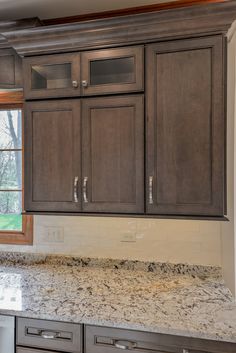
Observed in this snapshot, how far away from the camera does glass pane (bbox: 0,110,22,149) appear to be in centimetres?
251

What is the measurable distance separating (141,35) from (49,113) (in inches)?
29.0

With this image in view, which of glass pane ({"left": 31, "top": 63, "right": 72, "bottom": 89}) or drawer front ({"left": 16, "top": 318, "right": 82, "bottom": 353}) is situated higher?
glass pane ({"left": 31, "top": 63, "right": 72, "bottom": 89})

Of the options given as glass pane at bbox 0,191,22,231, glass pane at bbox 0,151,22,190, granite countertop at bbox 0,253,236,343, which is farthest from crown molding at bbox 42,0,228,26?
granite countertop at bbox 0,253,236,343

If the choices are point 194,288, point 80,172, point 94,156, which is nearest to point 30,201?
point 80,172

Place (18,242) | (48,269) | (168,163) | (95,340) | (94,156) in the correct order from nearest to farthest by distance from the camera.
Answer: (95,340) < (168,163) < (94,156) < (48,269) < (18,242)

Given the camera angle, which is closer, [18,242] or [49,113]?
[49,113]

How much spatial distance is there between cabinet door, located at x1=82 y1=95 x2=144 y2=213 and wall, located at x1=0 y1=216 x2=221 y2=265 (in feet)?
1.25

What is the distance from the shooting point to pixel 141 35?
6.08 ft

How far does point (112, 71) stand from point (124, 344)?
1.52 m

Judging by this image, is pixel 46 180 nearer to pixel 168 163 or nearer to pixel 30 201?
pixel 30 201

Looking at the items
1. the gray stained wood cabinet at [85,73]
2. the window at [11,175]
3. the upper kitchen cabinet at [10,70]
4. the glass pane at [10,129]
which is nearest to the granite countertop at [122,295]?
the window at [11,175]

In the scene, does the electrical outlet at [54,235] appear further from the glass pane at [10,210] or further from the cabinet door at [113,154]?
the cabinet door at [113,154]

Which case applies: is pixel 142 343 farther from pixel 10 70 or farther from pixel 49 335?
pixel 10 70

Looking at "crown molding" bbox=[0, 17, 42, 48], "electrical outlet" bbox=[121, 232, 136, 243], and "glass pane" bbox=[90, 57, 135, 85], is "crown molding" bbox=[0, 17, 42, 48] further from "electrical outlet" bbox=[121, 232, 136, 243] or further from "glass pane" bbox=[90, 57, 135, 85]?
"electrical outlet" bbox=[121, 232, 136, 243]
